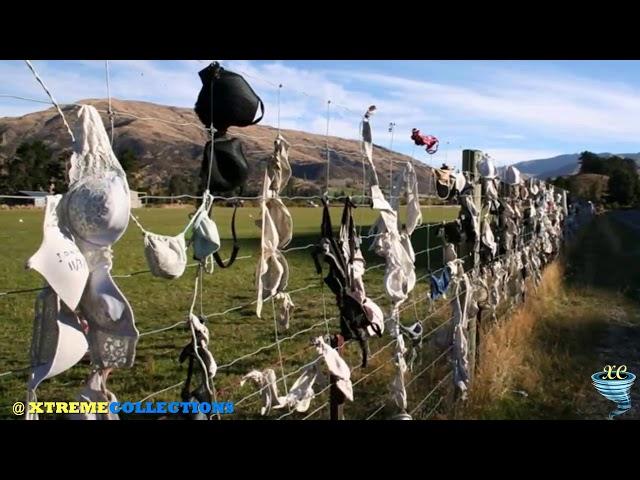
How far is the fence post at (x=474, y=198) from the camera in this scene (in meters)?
4.87

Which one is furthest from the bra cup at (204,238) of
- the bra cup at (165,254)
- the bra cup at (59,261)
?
the bra cup at (59,261)

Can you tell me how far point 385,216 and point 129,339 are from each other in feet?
5.75

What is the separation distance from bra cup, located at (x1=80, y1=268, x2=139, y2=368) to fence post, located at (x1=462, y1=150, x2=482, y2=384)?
3.57 m

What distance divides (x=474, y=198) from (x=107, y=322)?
12.8ft

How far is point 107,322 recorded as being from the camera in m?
1.64

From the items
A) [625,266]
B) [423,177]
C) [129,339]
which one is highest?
[423,177]

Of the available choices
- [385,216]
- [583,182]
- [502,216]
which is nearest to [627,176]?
[583,182]

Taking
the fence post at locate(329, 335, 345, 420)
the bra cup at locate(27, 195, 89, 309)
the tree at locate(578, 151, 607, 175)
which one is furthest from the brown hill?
the bra cup at locate(27, 195, 89, 309)

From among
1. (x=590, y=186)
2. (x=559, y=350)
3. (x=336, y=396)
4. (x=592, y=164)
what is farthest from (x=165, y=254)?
(x=592, y=164)

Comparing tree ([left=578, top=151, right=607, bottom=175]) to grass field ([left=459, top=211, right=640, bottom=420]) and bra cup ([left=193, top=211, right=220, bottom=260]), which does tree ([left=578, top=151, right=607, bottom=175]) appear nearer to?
grass field ([left=459, top=211, right=640, bottom=420])

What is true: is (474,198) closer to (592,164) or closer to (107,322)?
(107,322)

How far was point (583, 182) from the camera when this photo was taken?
36.6m
